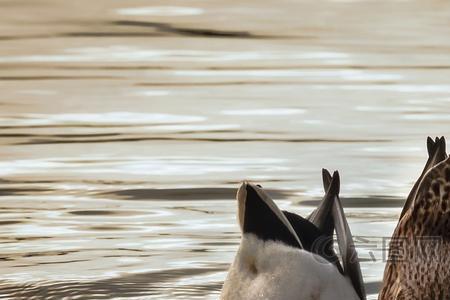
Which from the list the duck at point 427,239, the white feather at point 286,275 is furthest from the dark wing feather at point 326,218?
the duck at point 427,239

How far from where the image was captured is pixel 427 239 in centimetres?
795

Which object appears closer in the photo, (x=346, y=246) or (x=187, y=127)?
(x=346, y=246)

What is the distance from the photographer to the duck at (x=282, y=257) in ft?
25.5

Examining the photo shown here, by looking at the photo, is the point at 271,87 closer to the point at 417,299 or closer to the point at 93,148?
the point at 93,148

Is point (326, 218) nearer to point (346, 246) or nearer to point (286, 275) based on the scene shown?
point (346, 246)

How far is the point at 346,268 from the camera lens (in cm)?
793

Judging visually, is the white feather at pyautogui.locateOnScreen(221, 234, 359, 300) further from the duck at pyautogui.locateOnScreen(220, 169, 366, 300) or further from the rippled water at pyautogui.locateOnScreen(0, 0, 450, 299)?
the rippled water at pyautogui.locateOnScreen(0, 0, 450, 299)

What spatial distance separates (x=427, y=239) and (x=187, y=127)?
16.8 feet

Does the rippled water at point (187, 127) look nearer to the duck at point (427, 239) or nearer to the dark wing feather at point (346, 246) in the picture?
the duck at point (427, 239)

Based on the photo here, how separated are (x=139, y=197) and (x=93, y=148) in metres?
1.24

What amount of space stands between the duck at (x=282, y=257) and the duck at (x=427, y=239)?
0.30 meters

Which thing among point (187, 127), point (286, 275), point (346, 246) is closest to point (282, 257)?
point (286, 275)

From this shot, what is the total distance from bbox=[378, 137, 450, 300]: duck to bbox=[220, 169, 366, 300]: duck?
11.7 inches

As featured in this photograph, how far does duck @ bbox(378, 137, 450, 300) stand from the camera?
25.6 feet
